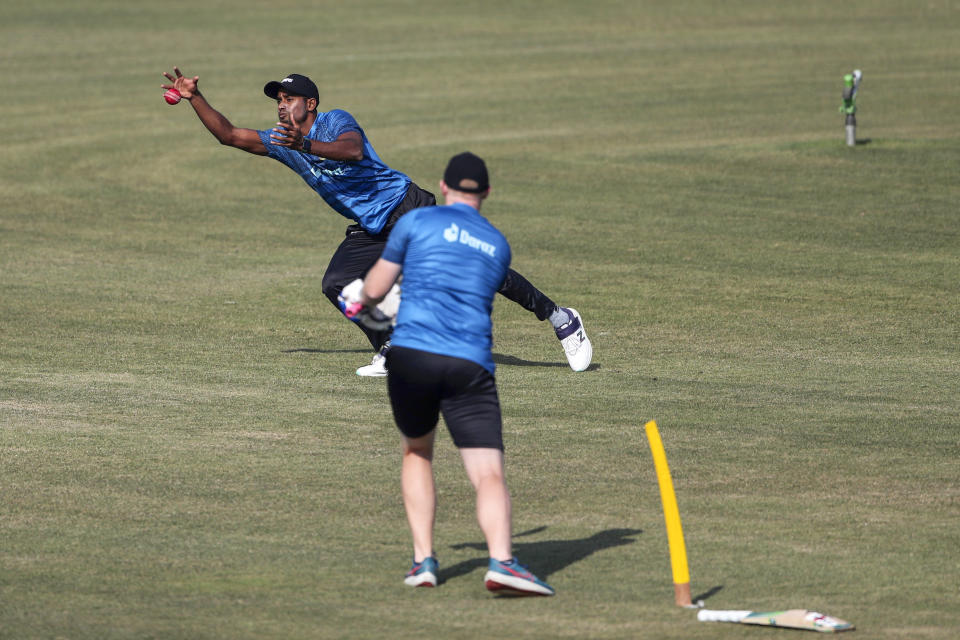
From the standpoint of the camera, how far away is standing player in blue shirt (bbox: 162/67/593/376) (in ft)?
40.5

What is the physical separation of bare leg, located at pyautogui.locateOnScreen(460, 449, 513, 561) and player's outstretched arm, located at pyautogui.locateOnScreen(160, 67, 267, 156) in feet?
17.0

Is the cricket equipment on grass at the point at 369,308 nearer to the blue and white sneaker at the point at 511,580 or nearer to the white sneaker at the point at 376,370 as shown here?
the blue and white sneaker at the point at 511,580

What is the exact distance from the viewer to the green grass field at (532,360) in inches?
297

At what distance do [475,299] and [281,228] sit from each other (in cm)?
1381

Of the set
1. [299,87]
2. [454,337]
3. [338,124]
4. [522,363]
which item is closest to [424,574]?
[454,337]

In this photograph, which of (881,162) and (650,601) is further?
(881,162)

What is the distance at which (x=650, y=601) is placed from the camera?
7.29 meters

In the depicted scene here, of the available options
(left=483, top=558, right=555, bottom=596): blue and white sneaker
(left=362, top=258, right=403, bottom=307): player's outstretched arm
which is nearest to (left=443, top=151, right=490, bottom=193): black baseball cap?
(left=362, top=258, right=403, bottom=307): player's outstretched arm

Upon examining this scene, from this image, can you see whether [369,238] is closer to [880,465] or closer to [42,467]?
[42,467]

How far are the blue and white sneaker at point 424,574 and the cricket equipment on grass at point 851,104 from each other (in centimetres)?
1738

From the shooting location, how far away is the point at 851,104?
2455cm

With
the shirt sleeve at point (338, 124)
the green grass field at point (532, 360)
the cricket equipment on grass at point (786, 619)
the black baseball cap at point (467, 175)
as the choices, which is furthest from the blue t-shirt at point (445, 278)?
the shirt sleeve at point (338, 124)

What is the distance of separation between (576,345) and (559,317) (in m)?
0.27

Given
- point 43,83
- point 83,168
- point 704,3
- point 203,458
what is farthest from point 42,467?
point 704,3
